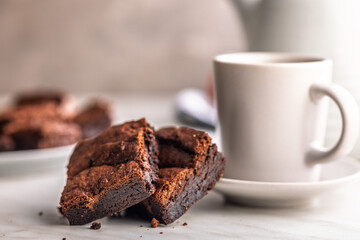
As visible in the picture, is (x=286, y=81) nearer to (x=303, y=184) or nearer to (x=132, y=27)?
(x=303, y=184)

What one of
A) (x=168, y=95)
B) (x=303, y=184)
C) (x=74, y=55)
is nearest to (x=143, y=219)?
(x=303, y=184)

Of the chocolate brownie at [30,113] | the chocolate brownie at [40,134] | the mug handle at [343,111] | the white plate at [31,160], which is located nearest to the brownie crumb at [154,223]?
the mug handle at [343,111]

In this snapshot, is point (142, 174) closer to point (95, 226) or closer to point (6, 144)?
point (95, 226)

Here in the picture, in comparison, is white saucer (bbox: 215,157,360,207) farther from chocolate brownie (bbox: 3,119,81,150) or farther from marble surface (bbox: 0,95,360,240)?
chocolate brownie (bbox: 3,119,81,150)

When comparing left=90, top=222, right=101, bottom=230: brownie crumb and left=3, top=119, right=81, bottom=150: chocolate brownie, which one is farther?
left=3, top=119, right=81, bottom=150: chocolate brownie

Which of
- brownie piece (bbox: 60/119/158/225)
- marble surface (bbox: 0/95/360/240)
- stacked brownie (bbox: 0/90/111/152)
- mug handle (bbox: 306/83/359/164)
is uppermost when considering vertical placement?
mug handle (bbox: 306/83/359/164)

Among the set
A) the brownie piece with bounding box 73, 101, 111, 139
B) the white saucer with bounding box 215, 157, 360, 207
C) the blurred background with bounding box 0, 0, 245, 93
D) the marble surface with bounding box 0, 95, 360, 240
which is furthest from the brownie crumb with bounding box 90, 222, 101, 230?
the blurred background with bounding box 0, 0, 245, 93
